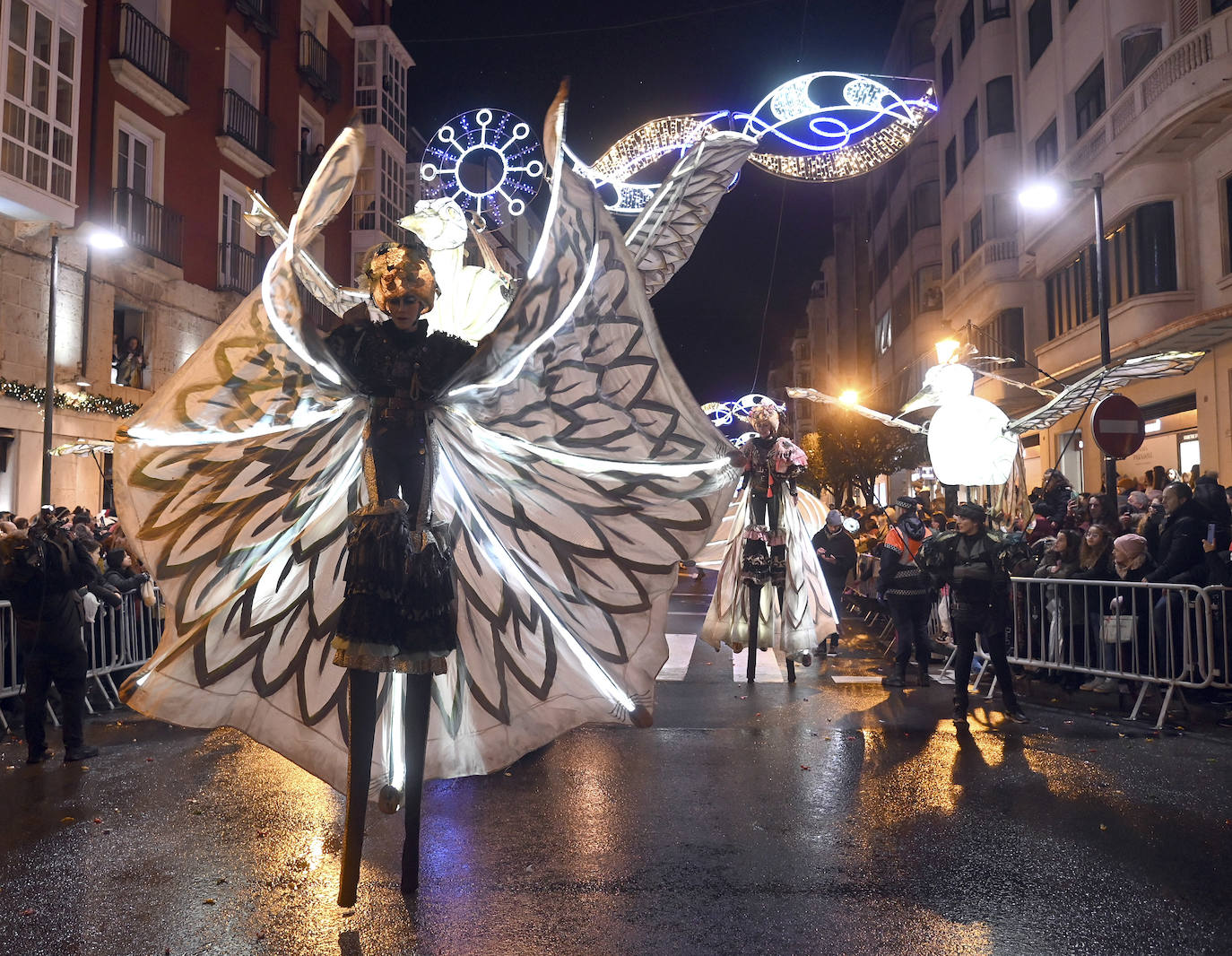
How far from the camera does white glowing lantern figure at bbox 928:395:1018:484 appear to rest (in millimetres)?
9164

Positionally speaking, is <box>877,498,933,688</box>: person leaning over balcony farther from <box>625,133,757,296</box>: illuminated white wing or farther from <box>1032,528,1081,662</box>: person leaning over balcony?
<box>625,133,757,296</box>: illuminated white wing

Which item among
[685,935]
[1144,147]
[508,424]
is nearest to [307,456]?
[508,424]

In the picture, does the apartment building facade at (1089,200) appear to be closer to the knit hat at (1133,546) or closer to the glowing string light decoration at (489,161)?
the knit hat at (1133,546)

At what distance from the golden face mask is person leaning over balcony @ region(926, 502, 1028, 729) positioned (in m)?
5.30

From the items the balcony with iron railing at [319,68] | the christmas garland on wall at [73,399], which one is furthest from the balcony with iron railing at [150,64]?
the christmas garland on wall at [73,399]

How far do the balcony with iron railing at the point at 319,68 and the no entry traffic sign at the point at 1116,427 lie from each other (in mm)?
23239

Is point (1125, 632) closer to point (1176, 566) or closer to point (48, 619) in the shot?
point (1176, 566)

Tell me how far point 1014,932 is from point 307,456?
3218mm

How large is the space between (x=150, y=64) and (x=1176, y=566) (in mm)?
20657

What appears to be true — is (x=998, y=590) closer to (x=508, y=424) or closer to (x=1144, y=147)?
(x=508, y=424)

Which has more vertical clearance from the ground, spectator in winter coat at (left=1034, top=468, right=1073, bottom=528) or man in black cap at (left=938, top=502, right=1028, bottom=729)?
spectator in winter coat at (left=1034, top=468, right=1073, bottom=528)

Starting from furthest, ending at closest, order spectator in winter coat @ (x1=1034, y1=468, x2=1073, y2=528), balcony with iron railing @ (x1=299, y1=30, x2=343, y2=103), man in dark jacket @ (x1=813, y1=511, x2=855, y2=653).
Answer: balcony with iron railing @ (x1=299, y1=30, x2=343, y2=103), man in dark jacket @ (x1=813, y1=511, x2=855, y2=653), spectator in winter coat @ (x1=1034, y1=468, x2=1073, y2=528)

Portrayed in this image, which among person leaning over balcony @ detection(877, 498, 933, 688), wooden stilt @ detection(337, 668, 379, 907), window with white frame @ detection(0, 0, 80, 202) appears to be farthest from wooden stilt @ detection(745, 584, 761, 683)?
window with white frame @ detection(0, 0, 80, 202)

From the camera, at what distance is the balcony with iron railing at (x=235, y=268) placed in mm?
22984
